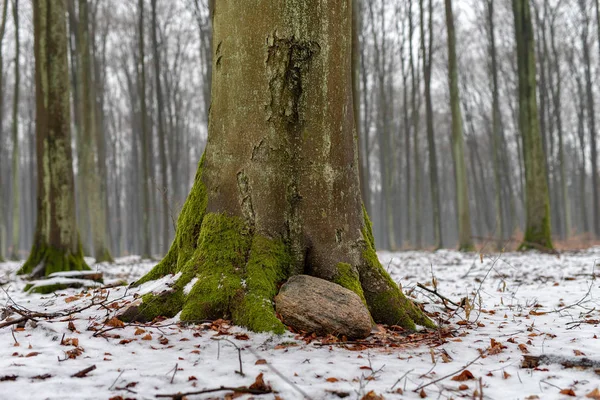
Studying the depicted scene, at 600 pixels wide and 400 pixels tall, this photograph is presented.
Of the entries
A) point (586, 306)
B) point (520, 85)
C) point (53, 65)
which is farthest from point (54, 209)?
point (520, 85)

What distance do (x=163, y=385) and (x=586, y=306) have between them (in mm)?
4119

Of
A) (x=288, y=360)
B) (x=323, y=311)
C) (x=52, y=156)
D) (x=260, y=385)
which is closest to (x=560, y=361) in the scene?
(x=323, y=311)

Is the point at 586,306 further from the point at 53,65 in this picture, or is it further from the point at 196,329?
the point at 53,65

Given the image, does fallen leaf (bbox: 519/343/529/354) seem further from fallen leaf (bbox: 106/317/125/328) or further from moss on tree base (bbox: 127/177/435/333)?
fallen leaf (bbox: 106/317/125/328)

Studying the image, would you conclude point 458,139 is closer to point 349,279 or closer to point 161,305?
point 349,279

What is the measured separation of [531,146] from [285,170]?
10.0 meters

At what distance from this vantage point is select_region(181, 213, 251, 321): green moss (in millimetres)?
3391

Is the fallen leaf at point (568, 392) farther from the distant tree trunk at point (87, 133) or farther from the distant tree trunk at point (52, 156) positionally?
the distant tree trunk at point (87, 133)

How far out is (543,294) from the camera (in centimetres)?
525

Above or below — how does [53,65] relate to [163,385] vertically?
above

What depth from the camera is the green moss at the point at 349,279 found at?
11.7 feet

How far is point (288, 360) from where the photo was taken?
2680 millimetres

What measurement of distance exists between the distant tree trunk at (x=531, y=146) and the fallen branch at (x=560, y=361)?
9.35 m

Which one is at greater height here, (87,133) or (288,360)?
(87,133)
